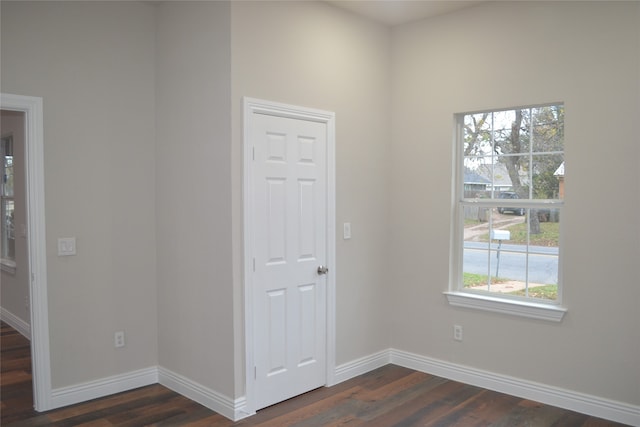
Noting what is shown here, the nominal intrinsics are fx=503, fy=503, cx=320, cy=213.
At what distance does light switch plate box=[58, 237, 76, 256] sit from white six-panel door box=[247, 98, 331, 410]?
1275 millimetres

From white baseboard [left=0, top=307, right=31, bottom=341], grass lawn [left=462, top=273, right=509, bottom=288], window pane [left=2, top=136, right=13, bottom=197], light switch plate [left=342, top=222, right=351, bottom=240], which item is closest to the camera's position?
grass lawn [left=462, top=273, right=509, bottom=288]

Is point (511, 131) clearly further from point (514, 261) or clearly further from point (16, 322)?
point (16, 322)

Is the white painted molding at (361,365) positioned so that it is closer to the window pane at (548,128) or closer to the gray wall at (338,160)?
the gray wall at (338,160)

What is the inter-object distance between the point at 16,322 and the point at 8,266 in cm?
61

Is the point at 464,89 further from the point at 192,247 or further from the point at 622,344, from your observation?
the point at 192,247

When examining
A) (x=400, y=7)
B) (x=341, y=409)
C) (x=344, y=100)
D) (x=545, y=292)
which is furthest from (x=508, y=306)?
(x=400, y=7)

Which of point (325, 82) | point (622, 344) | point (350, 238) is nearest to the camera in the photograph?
point (622, 344)

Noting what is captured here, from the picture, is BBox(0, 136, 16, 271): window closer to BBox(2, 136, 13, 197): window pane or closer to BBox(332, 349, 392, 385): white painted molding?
BBox(2, 136, 13, 197): window pane

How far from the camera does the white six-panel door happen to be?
11.0ft

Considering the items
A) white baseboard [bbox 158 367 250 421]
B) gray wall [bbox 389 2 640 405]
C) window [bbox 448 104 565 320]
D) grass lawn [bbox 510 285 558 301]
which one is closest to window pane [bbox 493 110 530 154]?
window [bbox 448 104 565 320]

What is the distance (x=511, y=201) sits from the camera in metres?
3.71

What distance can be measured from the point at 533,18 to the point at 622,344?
225cm

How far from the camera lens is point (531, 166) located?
362 cm

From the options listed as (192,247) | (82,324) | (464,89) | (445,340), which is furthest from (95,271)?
(464,89)
